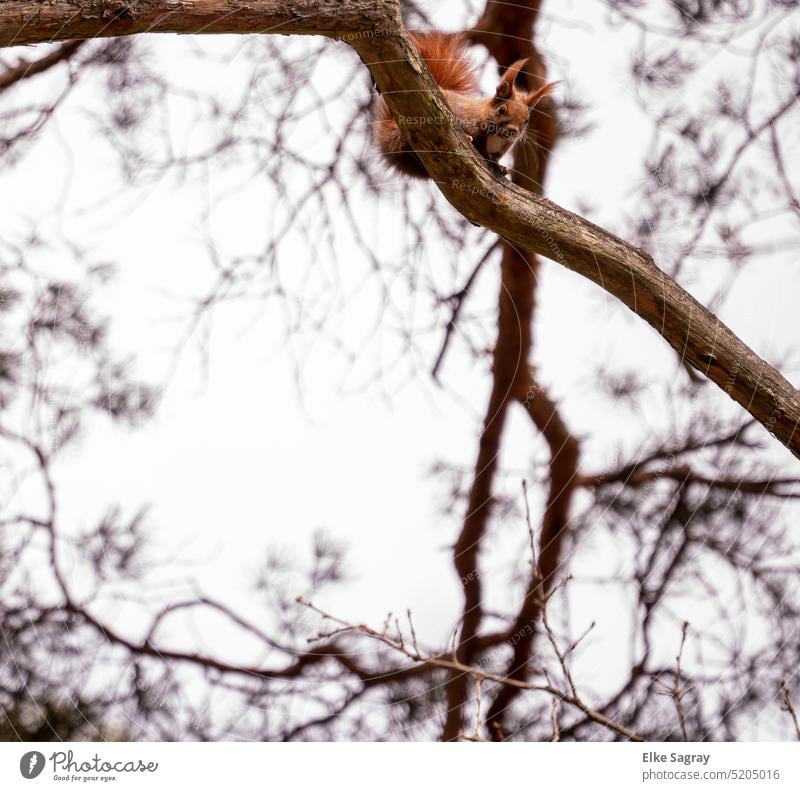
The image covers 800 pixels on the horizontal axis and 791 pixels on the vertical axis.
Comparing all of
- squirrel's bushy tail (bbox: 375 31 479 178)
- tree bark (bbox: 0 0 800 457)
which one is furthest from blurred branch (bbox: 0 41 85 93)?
squirrel's bushy tail (bbox: 375 31 479 178)

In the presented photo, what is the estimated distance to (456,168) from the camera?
61 cm

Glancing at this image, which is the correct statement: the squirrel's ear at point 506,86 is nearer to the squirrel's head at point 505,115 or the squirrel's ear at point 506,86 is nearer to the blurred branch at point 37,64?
the squirrel's head at point 505,115

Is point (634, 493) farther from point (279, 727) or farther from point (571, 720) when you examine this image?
point (279, 727)

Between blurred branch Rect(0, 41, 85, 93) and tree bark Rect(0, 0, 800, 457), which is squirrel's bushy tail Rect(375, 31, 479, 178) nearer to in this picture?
tree bark Rect(0, 0, 800, 457)

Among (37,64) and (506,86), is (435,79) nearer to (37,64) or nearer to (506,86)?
(506,86)

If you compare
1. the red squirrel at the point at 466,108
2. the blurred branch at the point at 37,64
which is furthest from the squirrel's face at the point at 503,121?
the blurred branch at the point at 37,64

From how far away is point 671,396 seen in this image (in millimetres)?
827

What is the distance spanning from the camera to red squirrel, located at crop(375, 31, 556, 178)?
0.64 m

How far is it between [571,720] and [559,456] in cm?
23

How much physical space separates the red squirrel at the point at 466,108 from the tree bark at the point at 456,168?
3cm

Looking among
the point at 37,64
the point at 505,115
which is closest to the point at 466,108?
the point at 505,115

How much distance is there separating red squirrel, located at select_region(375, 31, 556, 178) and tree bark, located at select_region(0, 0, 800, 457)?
0.10 ft

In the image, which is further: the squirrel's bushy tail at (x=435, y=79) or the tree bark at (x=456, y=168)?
the squirrel's bushy tail at (x=435, y=79)

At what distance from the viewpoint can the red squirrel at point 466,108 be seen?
638mm
